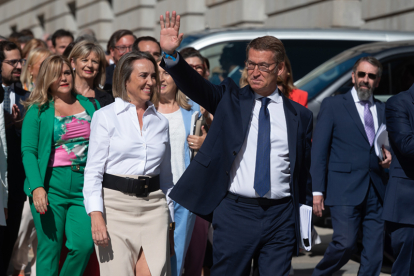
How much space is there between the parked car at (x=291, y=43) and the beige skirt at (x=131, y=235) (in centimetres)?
455

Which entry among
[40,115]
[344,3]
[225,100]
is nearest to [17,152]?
[40,115]

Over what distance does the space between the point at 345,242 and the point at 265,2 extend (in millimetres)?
12100

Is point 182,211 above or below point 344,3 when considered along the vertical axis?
below

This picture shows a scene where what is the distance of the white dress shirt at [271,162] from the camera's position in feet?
12.4

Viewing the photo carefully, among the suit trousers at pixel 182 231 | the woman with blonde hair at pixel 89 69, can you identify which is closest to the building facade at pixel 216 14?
the woman with blonde hair at pixel 89 69

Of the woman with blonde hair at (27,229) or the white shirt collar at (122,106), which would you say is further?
the woman with blonde hair at (27,229)

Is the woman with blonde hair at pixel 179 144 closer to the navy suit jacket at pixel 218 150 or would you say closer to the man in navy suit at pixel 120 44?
the navy suit jacket at pixel 218 150

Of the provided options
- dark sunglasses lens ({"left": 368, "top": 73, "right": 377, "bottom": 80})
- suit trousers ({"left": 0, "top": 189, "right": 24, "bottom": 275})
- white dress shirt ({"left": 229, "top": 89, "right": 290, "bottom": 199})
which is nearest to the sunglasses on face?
dark sunglasses lens ({"left": 368, "top": 73, "right": 377, "bottom": 80})

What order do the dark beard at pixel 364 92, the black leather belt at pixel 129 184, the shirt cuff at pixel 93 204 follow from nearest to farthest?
the shirt cuff at pixel 93 204 < the black leather belt at pixel 129 184 < the dark beard at pixel 364 92

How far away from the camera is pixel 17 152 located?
564 cm

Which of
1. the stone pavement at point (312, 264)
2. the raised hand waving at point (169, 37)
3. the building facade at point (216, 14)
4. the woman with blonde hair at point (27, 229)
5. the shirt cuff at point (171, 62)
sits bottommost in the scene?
the stone pavement at point (312, 264)

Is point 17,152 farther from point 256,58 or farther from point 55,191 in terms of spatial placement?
point 256,58

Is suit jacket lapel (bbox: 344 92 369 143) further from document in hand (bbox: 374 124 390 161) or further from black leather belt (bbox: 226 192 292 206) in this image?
black leather belt (bbox: 226 192 292 206)

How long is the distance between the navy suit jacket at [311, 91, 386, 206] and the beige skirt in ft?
5.73
